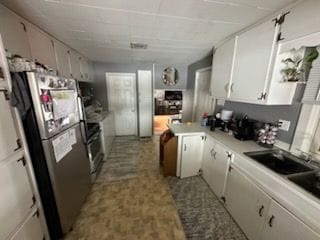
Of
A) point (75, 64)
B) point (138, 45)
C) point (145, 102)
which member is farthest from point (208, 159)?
point (75, 64)

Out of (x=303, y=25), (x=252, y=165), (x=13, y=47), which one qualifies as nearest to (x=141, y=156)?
(x=252, y=165)

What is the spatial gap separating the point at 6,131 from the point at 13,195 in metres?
0.47

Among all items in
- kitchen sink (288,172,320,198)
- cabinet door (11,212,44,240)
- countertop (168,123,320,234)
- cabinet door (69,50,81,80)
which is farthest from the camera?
cabinet door (69,50,81,80)

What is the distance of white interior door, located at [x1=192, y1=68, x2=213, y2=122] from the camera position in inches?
129

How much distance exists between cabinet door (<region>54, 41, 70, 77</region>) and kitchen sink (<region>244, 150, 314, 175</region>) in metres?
2.94

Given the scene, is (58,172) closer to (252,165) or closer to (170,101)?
(252,165)

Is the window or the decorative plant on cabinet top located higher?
the decorative plant on cabinet top

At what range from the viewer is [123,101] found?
14.5 feet

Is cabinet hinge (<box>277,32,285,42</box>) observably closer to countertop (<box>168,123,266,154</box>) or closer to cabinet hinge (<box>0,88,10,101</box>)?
countertop (<box>168,123,266,154</box>)

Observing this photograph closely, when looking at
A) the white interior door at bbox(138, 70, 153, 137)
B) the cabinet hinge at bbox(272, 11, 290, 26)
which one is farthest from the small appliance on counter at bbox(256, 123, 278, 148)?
the white interior door at bbox(138, 70, 153, 137)

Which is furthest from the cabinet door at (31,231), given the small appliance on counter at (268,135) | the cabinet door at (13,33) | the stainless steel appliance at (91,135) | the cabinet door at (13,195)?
the small appliance on counter at (268,135)

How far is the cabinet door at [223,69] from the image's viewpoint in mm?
1971

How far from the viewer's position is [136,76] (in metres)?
4.27

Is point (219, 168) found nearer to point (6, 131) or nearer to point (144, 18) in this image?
point (144, 18)
